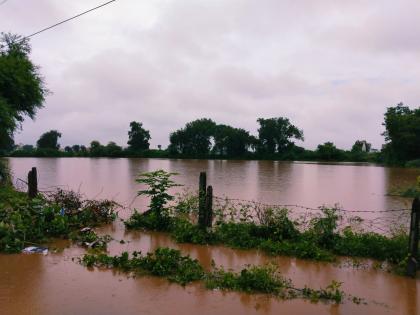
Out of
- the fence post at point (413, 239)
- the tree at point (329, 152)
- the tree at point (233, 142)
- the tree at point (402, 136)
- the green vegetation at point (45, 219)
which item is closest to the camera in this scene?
the fence post at point (413, 239)

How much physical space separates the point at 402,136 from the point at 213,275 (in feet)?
184

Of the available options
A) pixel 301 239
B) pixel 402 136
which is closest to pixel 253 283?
pixel 301 239

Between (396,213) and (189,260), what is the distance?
10.2m

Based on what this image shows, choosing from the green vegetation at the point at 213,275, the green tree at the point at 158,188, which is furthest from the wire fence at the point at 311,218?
the green vegetation at the point at 213,275

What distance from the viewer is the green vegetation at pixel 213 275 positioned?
6035mm

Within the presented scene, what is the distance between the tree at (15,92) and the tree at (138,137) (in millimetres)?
77136

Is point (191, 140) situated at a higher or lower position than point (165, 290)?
higher

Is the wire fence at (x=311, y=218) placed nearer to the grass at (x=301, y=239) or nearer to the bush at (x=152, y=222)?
the grass at (x=301, y=239)

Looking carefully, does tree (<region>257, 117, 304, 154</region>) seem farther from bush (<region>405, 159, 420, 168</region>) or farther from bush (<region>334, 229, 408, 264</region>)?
bush (<region>334, 229, 408, 264</region>)

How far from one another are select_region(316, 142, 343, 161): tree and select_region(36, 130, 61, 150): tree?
66.3 m

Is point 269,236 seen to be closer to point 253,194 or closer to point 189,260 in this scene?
point 189,260

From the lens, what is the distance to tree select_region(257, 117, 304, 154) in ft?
311

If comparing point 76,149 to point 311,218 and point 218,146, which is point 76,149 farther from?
point 311,218

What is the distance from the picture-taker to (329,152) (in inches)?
3492
